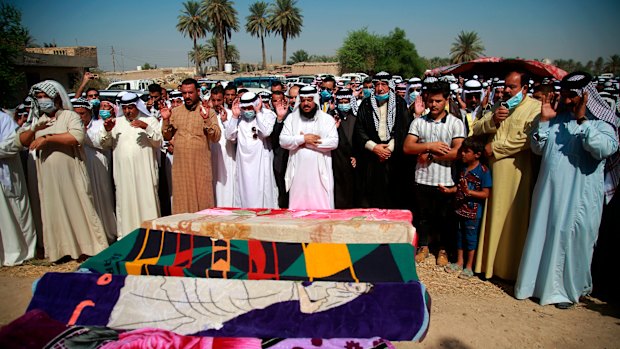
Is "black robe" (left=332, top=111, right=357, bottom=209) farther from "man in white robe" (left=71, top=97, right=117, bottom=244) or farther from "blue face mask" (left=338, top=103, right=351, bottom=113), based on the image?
"man in white robe" (left=71, top=97, right=117, bottom=244)

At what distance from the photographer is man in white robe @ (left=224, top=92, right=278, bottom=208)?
4500 millimetres

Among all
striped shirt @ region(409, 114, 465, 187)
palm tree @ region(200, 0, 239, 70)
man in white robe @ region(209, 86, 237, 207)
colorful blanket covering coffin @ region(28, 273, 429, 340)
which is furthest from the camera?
palm tree @ region(200, 0, 239, 70)

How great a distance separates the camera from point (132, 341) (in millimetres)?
2186

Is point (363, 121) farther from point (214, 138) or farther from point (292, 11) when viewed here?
point (292, 11)

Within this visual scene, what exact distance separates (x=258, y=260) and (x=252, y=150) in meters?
1.97

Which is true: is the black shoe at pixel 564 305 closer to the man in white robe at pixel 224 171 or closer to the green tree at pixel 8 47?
the man in white robe at pixel 224 171

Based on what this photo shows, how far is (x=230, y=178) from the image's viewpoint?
16.1 ft

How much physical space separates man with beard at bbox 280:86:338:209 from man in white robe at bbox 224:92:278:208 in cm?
50

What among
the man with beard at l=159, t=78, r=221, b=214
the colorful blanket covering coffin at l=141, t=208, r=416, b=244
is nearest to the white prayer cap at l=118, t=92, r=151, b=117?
the man with beard at l=159, t=78, r=221, b=214

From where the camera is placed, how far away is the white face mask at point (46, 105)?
3.95 metres

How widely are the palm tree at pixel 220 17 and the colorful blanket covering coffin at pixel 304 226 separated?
36.6 metres

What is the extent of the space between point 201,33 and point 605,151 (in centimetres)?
4195

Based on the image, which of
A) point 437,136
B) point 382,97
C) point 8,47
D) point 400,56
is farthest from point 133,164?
point 400,56

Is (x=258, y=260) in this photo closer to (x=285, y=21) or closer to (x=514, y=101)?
(x=514, y=101)
